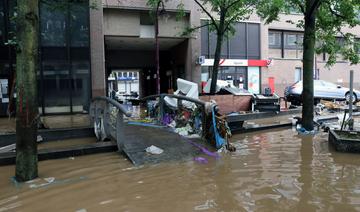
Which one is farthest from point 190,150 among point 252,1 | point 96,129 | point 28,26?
point 252,1

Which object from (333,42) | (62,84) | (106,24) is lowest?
(62,84)

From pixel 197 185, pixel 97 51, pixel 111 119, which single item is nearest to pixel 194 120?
pixel 111 119

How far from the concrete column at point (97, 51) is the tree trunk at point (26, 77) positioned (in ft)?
39.9

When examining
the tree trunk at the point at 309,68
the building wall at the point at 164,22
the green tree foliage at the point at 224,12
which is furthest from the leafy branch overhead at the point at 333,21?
the building wall at the point at 164,22

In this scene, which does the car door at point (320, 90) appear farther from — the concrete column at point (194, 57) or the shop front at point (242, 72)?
the concrete column at point (194, 57)

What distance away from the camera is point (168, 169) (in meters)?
5.86

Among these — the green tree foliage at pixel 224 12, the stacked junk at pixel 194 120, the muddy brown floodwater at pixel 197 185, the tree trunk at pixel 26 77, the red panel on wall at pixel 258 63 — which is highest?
the green tree foliage at pixel 224 12

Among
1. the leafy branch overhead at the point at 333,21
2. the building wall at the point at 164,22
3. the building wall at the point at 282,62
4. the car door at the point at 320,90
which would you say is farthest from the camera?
the building wall at the point at 282,62

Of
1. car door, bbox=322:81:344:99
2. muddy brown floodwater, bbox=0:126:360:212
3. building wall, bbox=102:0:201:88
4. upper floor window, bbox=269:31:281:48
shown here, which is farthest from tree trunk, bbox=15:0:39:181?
upper floor window, bbox=269:31:281:48

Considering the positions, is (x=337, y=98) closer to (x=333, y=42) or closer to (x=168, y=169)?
(x=333, y=42)

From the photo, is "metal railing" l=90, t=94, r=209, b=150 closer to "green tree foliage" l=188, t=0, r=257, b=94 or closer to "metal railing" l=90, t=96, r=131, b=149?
"metal railing" l=90, t=96, r=131, b=149

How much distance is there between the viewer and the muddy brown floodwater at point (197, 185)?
13.9 ft

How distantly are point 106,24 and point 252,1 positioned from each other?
309 inches

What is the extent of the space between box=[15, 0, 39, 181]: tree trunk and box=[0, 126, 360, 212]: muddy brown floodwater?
61 centimetres
